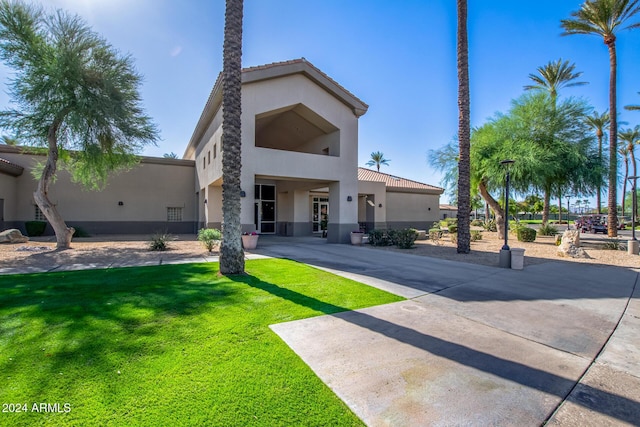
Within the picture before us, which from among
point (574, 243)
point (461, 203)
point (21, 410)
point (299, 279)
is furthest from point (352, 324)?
point (574, 243)

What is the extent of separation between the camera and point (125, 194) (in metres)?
23.4

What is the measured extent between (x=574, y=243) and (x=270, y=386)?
15680mm

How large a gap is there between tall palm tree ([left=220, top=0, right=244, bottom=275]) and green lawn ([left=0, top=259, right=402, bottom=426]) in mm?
1269

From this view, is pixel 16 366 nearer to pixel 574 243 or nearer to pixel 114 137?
pixel 114 137

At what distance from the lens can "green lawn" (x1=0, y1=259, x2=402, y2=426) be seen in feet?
9.12

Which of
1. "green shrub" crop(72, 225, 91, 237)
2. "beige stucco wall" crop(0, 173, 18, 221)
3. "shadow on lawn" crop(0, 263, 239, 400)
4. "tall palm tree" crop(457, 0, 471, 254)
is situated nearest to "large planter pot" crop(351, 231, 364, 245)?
"tall palm tree" crop(457, 0, 471, 254)

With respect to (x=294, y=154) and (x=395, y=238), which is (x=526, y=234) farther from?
(x=294, y=154)

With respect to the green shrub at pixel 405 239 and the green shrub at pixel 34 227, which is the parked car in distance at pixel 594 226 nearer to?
the green shrub at pixel 405 239

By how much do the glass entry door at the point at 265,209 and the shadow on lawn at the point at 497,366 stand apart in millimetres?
18824

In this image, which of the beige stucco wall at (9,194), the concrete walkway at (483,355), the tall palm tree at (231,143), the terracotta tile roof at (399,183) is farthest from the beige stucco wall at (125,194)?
the concrete walkway at (483,355)

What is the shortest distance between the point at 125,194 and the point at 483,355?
25.8 meters

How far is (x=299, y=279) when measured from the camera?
316 inches

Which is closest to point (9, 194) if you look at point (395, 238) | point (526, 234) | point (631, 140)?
point (395, 238)

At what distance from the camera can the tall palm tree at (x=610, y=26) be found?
1970cm
